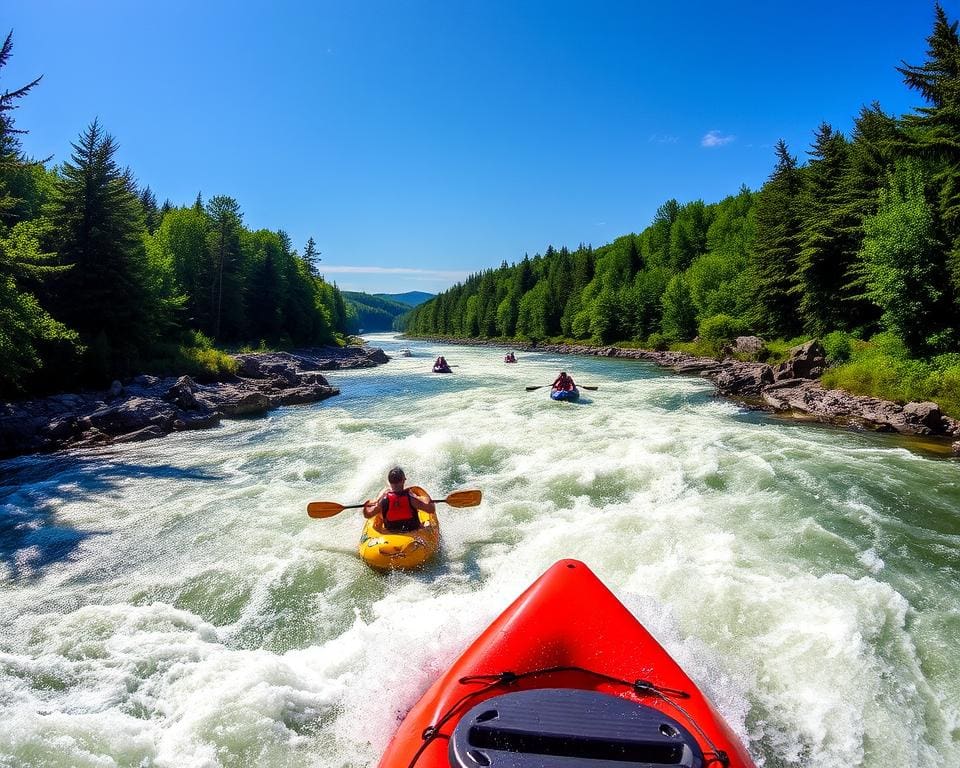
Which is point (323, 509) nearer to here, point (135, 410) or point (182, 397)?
point (135, 410)

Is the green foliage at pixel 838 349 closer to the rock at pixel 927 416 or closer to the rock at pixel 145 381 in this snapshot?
the rock at pixel 927 416

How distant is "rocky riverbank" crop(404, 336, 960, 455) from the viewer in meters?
13.4

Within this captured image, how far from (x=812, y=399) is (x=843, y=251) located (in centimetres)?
1029

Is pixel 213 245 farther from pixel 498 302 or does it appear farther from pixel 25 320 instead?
pixel 498 302

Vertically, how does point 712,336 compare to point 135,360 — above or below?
above

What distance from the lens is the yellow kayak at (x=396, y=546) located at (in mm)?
6461

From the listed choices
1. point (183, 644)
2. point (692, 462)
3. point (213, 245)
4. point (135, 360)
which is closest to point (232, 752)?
point (183, 644)

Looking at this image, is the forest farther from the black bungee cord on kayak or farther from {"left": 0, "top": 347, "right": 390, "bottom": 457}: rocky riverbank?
{"left": 0, "top": 347, "right": 390, "bottom": 457}: rocky riverbank

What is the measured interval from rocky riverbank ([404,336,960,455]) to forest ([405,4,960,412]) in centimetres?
90

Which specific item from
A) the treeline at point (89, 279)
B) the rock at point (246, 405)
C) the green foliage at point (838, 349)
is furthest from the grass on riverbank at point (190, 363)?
the green foliage at point (838, 349)

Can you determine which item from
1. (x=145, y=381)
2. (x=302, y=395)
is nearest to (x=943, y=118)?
(x=302, y=395)

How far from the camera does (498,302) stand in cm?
9488

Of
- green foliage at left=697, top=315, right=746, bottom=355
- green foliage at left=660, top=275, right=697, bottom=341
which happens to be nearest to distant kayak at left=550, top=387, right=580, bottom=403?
green foliage at left=697, top=315, right=746, bottom=355

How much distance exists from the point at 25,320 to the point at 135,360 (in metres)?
8.44
